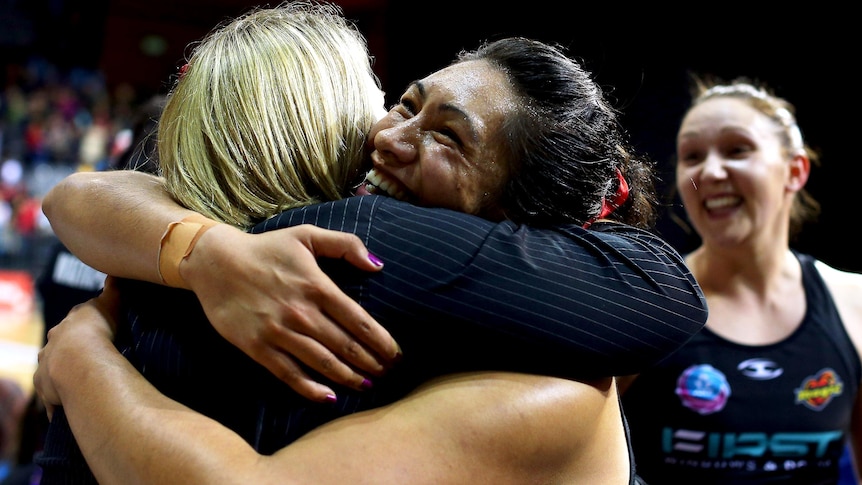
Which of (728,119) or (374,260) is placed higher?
(374,260)

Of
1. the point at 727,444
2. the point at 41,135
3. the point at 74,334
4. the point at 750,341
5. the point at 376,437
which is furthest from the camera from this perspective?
the point at 41,135

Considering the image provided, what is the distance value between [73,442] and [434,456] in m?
0.50

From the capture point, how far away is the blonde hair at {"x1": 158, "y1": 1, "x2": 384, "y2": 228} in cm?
103

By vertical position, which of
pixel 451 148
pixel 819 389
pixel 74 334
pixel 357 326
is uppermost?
pixel 451 148

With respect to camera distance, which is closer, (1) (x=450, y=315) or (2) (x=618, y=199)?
(1) (x=450, y=315)

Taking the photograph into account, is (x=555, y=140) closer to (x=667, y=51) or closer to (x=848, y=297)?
(x=848, y=297)

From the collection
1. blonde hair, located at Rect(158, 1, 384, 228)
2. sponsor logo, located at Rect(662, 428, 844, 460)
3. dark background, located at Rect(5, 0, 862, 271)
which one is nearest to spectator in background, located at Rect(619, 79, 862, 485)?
sponsor logo, located at Rect(662, 428, 844, 460)

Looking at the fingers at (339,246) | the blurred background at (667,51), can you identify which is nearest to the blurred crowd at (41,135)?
the blurred background at (667,51)

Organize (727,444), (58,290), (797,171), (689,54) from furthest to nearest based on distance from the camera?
(689,54)
(58,290)
(797,171)
(727,444)

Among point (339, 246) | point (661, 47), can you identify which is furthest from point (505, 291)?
point (661, 47)

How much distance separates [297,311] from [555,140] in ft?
1.50

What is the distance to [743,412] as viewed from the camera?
2014 millimetres

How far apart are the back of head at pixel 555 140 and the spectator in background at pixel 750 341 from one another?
1.01 m

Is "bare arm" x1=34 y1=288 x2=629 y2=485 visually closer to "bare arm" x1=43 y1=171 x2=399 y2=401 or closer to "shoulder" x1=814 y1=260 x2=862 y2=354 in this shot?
"bare arm" x1=43 y1=171 x2=399 y2=401
